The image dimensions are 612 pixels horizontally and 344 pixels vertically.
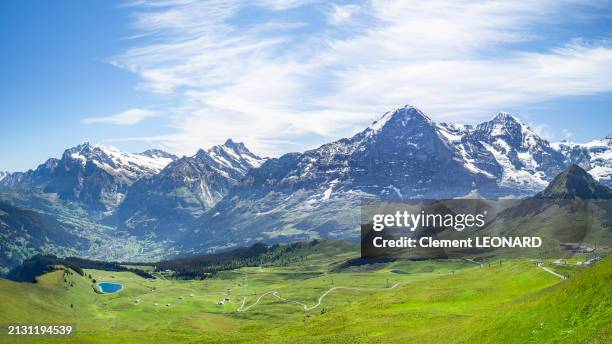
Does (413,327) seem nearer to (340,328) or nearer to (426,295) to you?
(340,328)

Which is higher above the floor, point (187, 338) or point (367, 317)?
point (367, 317)

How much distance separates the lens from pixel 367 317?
15550cm

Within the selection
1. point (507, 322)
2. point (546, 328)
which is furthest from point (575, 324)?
point (507, 322)

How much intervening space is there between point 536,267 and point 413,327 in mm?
77214

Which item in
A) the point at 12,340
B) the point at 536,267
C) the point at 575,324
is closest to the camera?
the point at 575,324

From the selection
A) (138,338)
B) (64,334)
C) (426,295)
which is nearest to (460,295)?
(426,295)

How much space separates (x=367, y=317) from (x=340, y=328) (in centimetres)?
1374

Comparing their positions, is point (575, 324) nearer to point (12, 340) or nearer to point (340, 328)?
point (340, 328)

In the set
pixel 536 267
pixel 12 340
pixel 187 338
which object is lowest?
pixel 187 338

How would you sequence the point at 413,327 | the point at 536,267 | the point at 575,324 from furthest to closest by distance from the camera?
1. the point at 536,267
2. the point at 413,327
3. the point at 575,324

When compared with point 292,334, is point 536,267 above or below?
above

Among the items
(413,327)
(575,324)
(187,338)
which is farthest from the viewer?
(187,338)

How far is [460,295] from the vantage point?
16712 centimetres

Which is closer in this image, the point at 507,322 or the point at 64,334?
the point at 507,322
